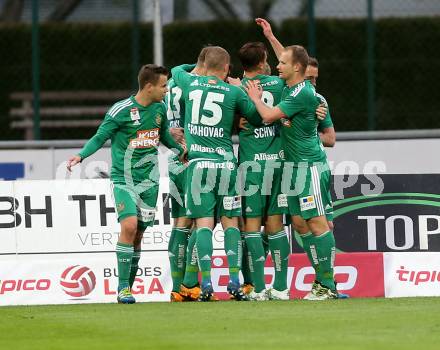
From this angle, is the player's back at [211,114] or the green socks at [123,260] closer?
the player's back at [211,114]

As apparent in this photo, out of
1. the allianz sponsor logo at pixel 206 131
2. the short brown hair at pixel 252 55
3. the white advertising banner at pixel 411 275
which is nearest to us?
the allianz sponsor logo at pixel 206 131

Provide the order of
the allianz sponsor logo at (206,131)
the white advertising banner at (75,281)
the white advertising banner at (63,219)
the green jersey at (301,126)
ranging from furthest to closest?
the white advertising banner at (63,219), the white advertising banner at (75,281), the allianz sponsor logo at (206,131), the green jersey at (301,126)

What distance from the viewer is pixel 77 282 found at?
13.0m

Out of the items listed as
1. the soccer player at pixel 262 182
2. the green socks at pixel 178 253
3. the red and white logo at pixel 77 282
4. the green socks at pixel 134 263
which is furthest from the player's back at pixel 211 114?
the red and white logo at pixel 77 282

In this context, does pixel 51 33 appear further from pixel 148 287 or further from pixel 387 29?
pixel 148 287

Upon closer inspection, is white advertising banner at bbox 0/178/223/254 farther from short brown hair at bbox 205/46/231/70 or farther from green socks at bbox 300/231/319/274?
short brown hair at bbox 205/46/231/70

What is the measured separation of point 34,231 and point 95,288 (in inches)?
37.0

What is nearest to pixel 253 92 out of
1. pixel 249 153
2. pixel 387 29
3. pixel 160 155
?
pixel 249 153

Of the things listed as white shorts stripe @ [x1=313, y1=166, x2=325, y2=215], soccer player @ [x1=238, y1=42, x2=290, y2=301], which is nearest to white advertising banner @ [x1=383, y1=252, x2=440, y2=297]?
soccer player @ [x1=238, y1=42, x2=290, y2=301]

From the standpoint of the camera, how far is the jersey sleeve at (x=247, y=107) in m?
11.1

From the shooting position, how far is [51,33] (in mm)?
17438

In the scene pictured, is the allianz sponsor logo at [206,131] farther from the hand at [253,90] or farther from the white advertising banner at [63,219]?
the white advertising banner at [63,219]

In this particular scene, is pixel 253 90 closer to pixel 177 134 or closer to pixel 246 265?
pixel 177 134

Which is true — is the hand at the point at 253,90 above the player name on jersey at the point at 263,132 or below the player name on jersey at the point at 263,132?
above
